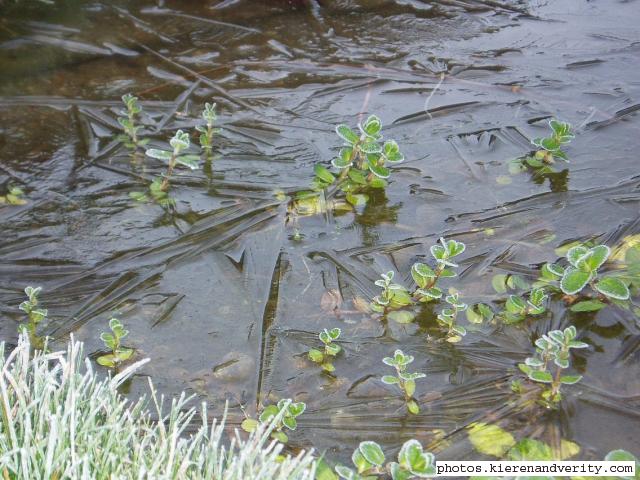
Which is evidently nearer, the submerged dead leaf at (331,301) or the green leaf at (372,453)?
the green leaf at (372,453)

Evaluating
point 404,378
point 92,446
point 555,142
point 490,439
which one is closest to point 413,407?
point 404,378

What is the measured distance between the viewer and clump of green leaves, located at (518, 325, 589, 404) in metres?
2.04

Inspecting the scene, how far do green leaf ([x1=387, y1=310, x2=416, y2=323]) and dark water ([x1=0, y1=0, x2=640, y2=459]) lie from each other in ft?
0.11

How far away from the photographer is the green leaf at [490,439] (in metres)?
1.97

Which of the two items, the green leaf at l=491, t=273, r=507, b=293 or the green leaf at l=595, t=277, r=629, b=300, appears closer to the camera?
the green leaf at l=595, t=277, r=629, b=300

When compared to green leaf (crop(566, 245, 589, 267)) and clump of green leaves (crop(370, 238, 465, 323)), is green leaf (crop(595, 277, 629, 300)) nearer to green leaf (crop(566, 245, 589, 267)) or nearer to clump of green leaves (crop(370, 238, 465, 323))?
green leaf (crop(566, 245, 589, 267))

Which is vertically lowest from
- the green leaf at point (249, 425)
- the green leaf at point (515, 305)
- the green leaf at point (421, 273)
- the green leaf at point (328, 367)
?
the green leaf at point (249, 425)

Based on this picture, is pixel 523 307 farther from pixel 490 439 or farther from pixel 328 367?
pixel 328 367

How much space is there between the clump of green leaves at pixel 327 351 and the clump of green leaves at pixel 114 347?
675 millimetres

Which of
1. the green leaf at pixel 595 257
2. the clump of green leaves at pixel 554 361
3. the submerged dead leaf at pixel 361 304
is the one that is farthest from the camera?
the submerged dead leaf at pixel 361 304

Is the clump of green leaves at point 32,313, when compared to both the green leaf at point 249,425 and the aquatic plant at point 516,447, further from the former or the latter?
the aquatic plant at point 516,447

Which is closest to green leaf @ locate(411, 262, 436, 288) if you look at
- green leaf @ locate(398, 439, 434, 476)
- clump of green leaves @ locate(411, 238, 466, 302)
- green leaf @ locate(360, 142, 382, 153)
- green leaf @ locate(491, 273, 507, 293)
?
clump of green leaves @ locate(411, 238, 466, 302)

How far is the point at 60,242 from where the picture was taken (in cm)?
288

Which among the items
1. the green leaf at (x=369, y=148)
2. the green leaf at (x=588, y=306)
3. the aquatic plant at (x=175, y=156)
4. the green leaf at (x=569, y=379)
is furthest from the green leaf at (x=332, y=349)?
the aquatic plant at (x=175, y=156)
